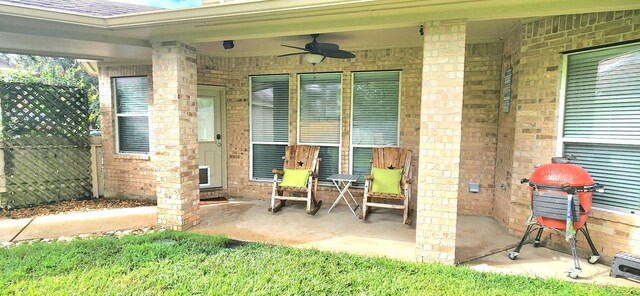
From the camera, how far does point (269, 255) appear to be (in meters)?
3.10

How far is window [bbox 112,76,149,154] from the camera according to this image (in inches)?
218

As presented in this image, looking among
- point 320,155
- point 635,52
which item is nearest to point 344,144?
point 320,155

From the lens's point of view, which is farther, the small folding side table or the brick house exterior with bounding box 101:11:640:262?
the small folding side table

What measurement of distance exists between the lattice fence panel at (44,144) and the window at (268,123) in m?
3.05

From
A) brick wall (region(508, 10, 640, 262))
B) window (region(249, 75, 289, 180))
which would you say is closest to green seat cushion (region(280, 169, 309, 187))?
window (region(249, 75, 289, 180))

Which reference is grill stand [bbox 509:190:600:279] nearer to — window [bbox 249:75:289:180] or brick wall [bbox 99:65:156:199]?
window [bbox 249:75:289:180]

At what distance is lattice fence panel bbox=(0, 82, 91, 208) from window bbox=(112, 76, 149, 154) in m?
0.62

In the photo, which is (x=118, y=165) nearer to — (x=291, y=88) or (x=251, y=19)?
(x=291, y=88)

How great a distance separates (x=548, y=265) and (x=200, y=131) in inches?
204

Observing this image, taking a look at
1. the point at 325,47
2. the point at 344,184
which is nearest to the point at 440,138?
the point at 325,47

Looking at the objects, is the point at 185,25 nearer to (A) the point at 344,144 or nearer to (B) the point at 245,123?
(B) the point at 245,123

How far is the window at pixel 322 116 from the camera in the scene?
17.1ft

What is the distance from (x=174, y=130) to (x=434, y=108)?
2.93 metres

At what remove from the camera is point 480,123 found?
4.51m
